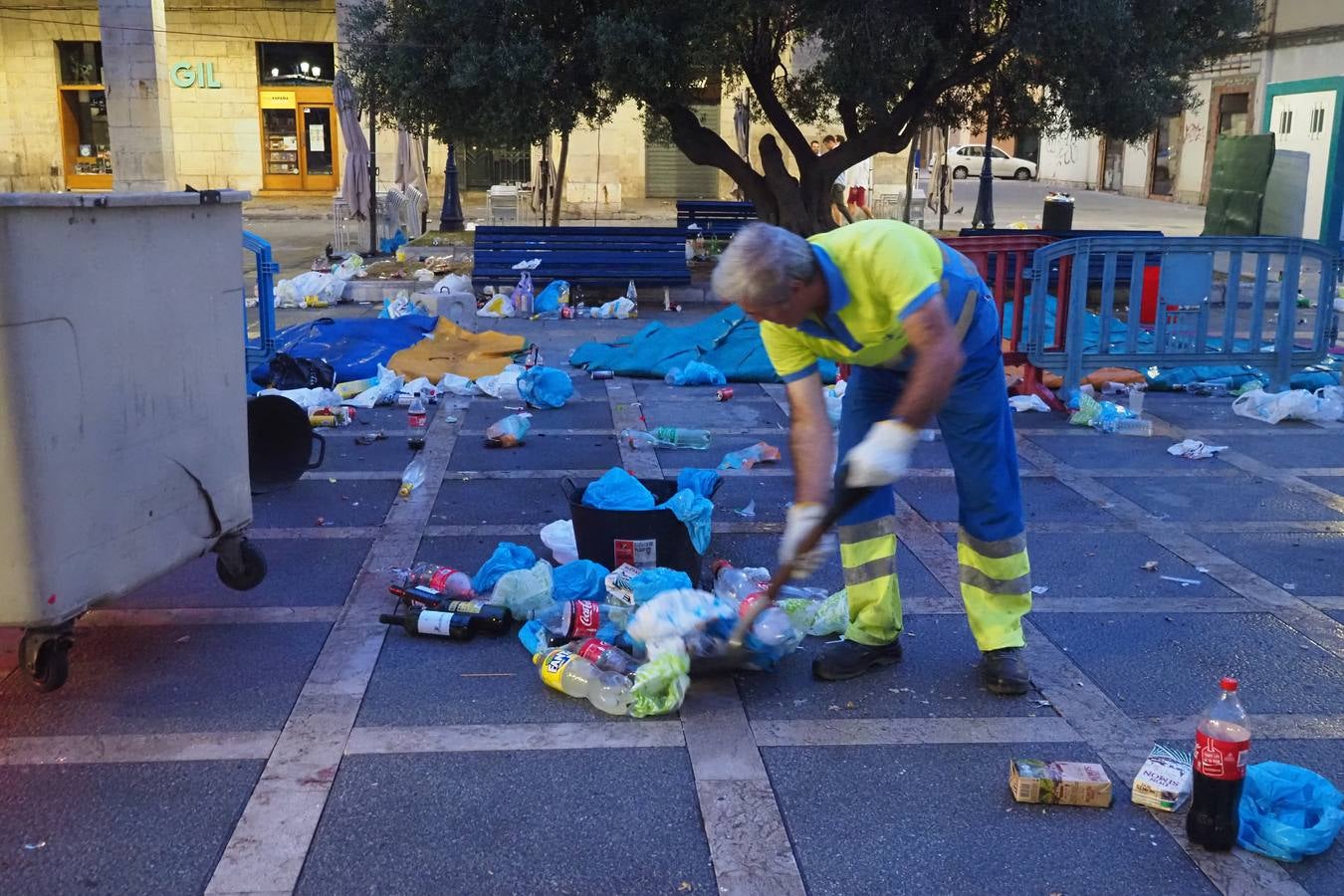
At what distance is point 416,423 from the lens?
7762mm

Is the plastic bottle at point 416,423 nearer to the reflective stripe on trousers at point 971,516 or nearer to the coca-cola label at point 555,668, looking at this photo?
the coca-cola label at point 555,668

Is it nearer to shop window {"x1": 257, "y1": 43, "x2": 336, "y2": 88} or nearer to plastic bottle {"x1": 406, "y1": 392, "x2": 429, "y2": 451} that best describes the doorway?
shop window {"x1": 257, "y1": 43, "x2": 336, "y2": 88}

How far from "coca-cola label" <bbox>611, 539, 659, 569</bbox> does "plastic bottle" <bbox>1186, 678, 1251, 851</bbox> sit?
2038mm

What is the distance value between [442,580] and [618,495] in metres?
0.74

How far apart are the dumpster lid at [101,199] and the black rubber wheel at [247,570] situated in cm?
119

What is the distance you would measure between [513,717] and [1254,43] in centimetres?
2527

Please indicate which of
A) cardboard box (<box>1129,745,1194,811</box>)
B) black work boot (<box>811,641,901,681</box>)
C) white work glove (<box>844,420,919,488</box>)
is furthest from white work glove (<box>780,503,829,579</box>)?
cardboard box (<box>1129,745,1194,811</box>)

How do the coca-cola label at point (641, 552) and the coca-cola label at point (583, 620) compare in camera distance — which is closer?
the coca-cola label at point (583, 620)

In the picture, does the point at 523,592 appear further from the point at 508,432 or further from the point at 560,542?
the point at 508,432

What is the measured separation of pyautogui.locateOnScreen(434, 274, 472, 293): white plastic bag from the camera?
1206cm

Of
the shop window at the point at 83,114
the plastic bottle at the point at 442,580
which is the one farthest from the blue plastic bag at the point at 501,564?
the shop window at the point at 83,114

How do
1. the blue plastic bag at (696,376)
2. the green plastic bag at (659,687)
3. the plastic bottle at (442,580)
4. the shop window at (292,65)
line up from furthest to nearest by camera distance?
the shop window at (292,65)
the blue plastic bag at (696,376)
the plastic bottle at (442,580)
the green plastic bag at (659,687)

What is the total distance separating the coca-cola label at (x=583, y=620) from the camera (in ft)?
13.9

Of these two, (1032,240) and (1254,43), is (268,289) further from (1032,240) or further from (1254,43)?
(1254,43)
